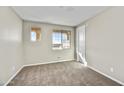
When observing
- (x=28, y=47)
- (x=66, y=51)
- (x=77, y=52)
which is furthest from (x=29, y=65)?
(x=77, y=52)

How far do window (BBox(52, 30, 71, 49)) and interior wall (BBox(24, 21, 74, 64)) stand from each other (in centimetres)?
26

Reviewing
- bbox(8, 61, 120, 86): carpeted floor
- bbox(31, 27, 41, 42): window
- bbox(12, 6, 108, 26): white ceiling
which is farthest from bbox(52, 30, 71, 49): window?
bbox(8, 61, 120, 86): carpeted floor

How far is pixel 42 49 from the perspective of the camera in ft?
17.8

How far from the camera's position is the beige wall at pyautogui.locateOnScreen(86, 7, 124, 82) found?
2744 millimetres

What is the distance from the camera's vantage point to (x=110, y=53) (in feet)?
10.4

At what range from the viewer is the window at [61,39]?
5.93 metres

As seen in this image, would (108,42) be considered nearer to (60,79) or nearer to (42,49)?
(60,79)

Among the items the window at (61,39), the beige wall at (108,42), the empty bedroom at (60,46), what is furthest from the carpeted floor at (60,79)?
the window at (61,39)

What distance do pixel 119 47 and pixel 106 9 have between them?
145cm

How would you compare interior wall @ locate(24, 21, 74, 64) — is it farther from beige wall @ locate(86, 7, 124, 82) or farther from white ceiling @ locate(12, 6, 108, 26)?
beige wall @ locate(86, 7, 124, 82)

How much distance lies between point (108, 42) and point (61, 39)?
3.46 m

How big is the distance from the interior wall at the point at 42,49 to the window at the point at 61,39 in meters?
0.26

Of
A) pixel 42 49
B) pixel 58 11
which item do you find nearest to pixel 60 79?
pixel 58 11
